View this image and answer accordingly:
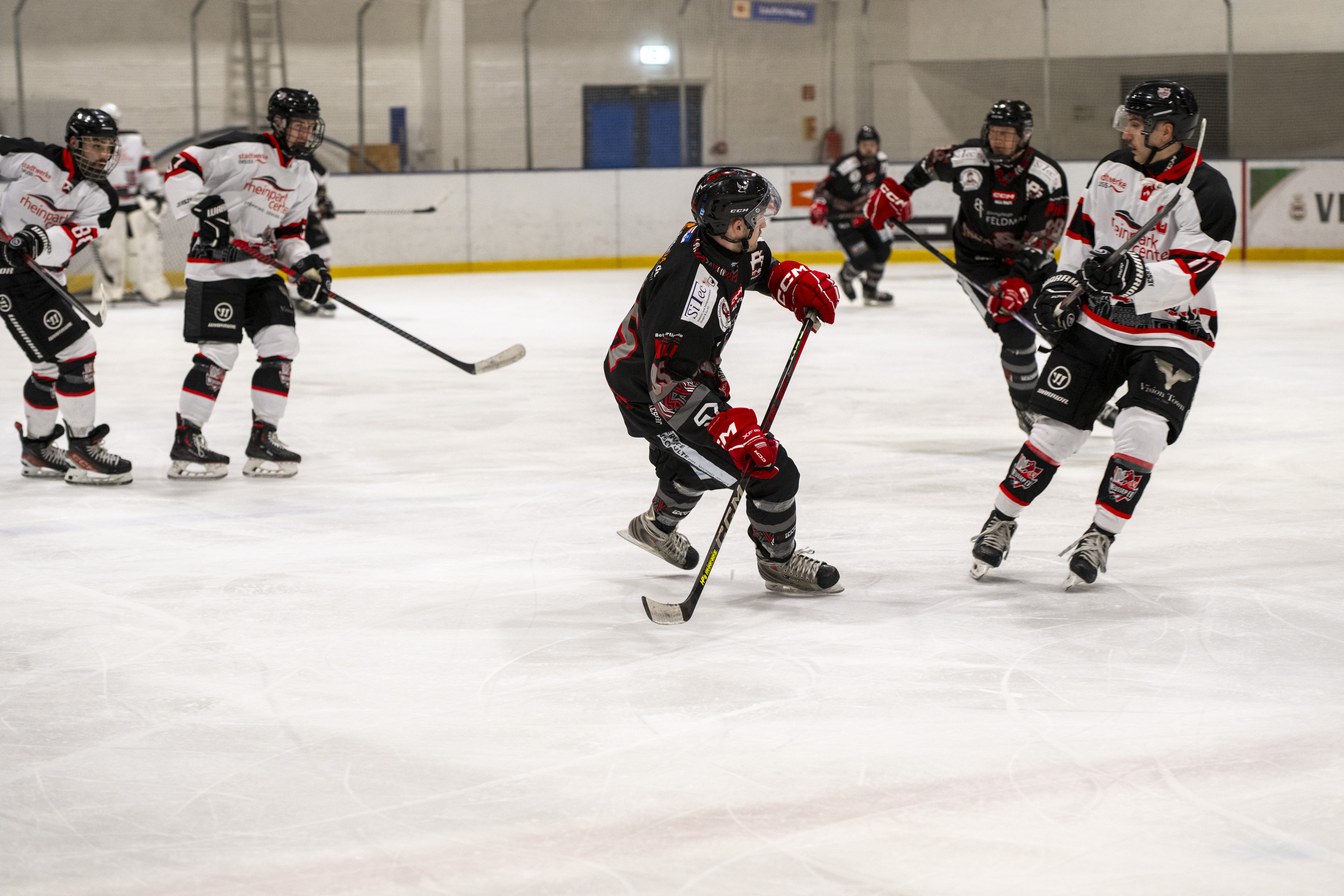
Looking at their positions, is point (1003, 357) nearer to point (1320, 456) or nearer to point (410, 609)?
point (1320, 456)

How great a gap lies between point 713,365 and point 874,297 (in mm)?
7510

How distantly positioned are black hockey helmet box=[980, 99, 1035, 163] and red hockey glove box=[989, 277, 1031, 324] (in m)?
0.76

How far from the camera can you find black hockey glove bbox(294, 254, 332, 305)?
4926 mm

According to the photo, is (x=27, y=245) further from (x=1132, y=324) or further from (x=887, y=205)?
(x=1132, y=324)

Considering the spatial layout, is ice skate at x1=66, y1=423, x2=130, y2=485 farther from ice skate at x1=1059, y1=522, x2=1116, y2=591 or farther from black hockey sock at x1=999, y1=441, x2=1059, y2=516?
ice skate at x1=1059, y1=522, x2=1116, y2=591

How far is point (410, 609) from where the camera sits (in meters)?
3.40

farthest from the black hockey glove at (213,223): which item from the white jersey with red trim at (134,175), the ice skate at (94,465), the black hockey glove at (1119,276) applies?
the white jersey with red trim at (134,175)

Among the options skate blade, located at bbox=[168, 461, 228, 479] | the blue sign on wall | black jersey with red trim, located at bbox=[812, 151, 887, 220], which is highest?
the blue sign on wall

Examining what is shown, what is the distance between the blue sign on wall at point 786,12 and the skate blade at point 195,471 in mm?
11972

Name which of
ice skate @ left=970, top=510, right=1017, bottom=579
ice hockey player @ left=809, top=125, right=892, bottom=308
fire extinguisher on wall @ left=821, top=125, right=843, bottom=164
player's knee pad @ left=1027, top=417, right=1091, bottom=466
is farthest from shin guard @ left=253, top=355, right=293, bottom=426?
fire extinguisher on wall @ left=821, top=125, right=843, bottom=164

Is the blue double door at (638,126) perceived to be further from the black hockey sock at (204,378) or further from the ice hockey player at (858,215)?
the black hockey sock at (204,378)

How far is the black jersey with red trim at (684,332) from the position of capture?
10.4 feet

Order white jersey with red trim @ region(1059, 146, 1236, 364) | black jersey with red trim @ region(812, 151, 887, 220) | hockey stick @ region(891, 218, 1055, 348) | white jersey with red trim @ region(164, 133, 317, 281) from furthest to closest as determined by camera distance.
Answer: black jersey with red trim @ region(812, 151, 887, 220), hockey stick @ region(891, 218, 1055, 348), white jersey with red trim @ region(164, 133, 317, 281), white jersey with red trim @ region(1059, 146, 1236, 364)

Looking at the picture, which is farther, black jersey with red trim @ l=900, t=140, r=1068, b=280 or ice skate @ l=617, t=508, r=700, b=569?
black jersey with red trim @ l=900, t=140, r=1068, b=280
